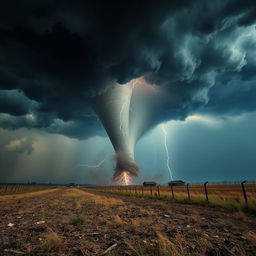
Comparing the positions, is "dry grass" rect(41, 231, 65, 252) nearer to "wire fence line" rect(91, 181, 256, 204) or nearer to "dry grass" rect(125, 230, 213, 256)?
"dry grass" rect(125, 230, 213, 256)

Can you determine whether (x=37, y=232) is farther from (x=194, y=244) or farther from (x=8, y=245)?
(x=194, y=244)

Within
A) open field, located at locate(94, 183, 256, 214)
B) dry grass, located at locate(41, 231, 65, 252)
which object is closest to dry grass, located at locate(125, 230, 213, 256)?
dry grass, located at locate(41, 231, 65, 252)

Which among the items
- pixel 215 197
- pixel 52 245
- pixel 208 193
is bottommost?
pixel 52 245

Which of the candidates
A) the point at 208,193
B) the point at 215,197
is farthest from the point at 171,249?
the point at 208,193

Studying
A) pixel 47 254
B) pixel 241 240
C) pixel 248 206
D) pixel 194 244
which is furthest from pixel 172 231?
pixel 248 206

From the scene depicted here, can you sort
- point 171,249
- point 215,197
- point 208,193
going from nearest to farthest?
point 171,249 → point 215,197 → point 208,193

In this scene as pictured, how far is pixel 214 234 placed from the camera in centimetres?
586

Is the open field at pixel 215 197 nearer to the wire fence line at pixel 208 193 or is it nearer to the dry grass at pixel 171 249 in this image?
the wire fence line at pixel 208 193

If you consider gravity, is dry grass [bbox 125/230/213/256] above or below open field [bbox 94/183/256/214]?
below

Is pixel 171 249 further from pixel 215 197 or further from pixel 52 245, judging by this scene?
pixel 215 197

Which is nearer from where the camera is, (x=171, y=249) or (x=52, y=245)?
(x=171, y=249)

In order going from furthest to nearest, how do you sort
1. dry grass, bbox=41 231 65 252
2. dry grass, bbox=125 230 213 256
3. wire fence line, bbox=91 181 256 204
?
wire fence line, bbox=91 181 256 204, dry grass, bbox=41 231 65 252, dry grass, bbox=125 230 213 256

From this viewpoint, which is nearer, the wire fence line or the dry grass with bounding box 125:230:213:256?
the dry grass with bounding box 125:230:213:256

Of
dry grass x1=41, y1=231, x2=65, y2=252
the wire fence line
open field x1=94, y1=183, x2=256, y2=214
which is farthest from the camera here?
the wire fence line
